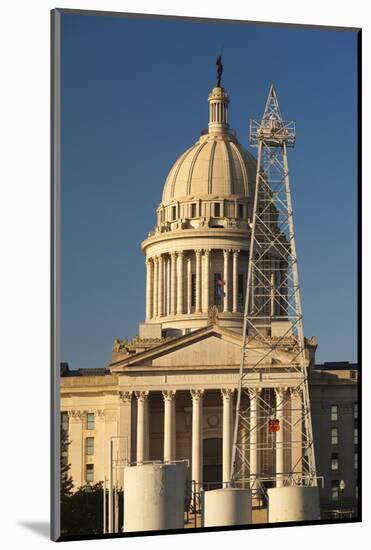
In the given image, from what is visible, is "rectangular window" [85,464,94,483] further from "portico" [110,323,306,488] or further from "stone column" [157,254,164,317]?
"stone column" [157,254,164,317]

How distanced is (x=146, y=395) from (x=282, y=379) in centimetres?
1000

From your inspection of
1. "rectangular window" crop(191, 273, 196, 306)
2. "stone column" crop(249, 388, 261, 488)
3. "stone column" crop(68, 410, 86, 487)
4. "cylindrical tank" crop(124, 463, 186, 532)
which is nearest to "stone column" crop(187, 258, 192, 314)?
"rectangular window" crop(191, 273, 196, 306)

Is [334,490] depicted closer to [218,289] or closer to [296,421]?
[296,421]

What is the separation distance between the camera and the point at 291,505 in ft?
175

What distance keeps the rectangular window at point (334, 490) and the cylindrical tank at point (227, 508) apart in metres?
19.4

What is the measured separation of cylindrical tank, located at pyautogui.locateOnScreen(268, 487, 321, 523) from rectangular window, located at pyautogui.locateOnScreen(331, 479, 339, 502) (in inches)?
702

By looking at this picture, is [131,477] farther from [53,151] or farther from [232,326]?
[232,326]

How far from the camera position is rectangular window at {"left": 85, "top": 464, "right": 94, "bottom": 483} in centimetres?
8812

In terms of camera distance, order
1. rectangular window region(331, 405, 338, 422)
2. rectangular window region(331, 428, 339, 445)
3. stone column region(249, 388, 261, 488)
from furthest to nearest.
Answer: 1. rectangular window region(331, 405, 338, 422)
2. rectangular window region(331, 428, 339, 445)
3. stone column region(249, 388, 261, 488)

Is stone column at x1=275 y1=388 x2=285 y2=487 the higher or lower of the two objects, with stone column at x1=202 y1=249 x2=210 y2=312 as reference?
lower

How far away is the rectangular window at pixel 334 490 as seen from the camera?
2844 inches

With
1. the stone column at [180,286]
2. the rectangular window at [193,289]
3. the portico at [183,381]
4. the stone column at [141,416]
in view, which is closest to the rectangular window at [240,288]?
the rectangular window at [193,289]

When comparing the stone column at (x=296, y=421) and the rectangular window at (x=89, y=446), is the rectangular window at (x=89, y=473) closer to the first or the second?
the rectangular window at (x=89, y=446)

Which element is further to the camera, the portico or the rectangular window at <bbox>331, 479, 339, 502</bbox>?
the portico
